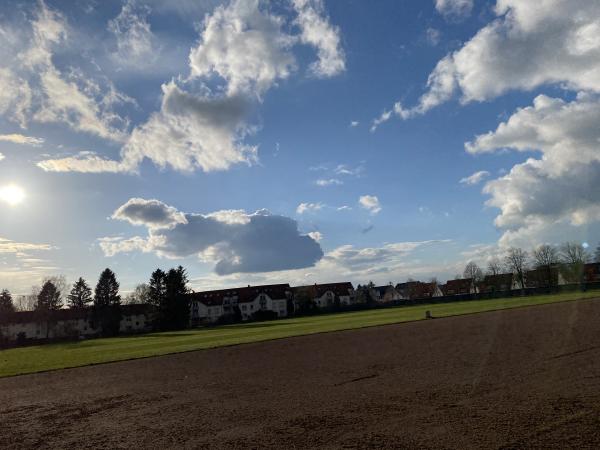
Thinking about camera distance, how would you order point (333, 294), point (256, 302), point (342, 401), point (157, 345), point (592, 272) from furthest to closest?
point (333, 294) < point (592, 272) < point (256, 302) < point (157, 345) < point (342, 401)

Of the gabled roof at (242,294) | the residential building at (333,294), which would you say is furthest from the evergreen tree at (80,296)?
the residential building at (333,294)

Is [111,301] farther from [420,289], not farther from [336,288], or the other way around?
[420,289]

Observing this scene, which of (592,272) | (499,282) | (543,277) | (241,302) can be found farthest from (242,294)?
(592,272)

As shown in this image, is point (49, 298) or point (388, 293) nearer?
point (49, 298)

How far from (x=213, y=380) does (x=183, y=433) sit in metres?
7.67

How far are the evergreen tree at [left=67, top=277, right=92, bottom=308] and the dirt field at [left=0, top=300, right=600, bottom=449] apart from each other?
95727 mm

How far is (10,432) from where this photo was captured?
1171 centimetres

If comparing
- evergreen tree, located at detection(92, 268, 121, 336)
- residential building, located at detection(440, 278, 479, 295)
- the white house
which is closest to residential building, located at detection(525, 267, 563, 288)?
residential building, located at detection(440, 278, 479, 295)

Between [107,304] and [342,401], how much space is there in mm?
102717

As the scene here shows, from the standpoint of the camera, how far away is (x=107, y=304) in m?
104

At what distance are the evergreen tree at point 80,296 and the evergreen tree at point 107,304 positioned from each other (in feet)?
25.8

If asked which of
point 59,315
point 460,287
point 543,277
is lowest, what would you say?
point 59,315

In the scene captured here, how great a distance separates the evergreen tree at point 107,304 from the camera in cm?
10025


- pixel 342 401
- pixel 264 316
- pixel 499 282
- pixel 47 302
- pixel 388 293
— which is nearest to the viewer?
pixel 342 401
